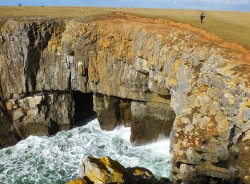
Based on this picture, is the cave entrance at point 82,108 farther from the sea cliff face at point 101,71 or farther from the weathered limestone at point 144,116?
the weathered limestone at point 144,116

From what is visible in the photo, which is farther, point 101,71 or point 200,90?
point 101,71

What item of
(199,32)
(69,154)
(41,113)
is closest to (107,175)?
(69,154)

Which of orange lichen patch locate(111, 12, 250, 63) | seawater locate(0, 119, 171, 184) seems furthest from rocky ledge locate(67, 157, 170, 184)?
orange lichen patch locate(111, 12, 250, 63)

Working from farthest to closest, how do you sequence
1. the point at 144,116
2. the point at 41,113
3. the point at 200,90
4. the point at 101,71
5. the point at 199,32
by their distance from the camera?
the point at 41,113 < the point at 101,71 < the point at 144,116 < the point at 199,32 < the point at 200,90

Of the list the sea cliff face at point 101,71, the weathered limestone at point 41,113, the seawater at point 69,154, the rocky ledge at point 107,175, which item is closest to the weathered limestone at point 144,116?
the sea cliff face at point 101,71

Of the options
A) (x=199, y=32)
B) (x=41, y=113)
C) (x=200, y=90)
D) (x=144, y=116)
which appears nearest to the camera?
(x=200, y=90)

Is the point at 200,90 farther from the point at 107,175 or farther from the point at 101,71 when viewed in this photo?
the point at 101,71

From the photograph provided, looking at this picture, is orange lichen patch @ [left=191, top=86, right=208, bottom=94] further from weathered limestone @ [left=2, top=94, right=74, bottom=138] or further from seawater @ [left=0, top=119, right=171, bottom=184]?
weathered limestone @ [left=2, top=94, right=74, bottom=138]

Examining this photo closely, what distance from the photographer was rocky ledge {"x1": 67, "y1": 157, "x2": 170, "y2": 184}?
80.1 ft

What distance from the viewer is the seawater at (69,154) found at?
35125 mm

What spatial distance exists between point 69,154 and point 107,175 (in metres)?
15.8

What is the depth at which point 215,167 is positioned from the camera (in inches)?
883

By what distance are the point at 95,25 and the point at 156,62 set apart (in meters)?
10.9

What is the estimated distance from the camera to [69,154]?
39.3m
